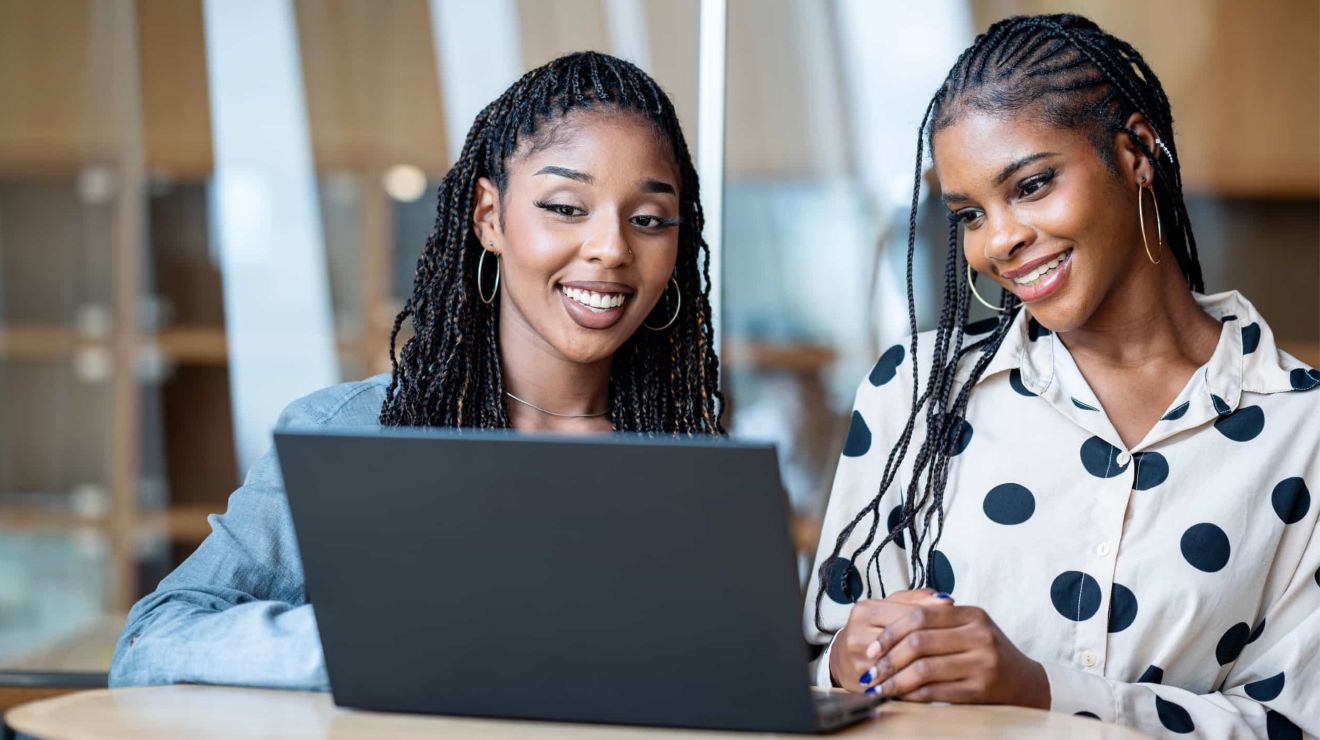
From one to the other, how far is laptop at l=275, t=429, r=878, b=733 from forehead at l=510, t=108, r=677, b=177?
697mm

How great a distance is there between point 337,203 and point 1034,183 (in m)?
2.16

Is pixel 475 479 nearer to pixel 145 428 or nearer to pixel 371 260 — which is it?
pixel 371 260

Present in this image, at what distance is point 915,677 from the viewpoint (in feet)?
4.25

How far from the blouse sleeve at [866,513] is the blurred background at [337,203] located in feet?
4.19

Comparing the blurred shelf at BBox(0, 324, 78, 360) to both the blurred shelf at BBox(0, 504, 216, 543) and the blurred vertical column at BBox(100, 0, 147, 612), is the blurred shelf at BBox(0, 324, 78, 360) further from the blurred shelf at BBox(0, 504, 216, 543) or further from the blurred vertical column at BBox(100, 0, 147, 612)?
the blurred shelf at BBox(0, 504, 216, 543)

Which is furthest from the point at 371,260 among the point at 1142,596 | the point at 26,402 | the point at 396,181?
the point at 1142,596

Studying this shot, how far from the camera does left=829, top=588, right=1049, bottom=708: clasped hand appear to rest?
130 centimetres

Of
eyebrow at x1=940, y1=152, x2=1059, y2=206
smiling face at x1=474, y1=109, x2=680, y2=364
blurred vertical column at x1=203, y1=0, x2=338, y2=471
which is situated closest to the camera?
eyebrow at x1=940, y1=152, x2=1059, y2=206

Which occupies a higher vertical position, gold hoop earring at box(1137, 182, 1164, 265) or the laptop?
gold hoop earring at box(1137, 182, 1164, 265)

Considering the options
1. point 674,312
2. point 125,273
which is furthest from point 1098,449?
point 125,273

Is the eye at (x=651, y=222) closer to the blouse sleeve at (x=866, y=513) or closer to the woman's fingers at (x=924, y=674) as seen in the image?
the blouse sleeve at (x=866, y=513)

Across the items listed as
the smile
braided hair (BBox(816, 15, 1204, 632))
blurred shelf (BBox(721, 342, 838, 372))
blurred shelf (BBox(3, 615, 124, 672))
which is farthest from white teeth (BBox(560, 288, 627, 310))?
blurred shelf (BBox(721, 342, 838, 372))

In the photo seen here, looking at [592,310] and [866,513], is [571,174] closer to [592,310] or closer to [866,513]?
[592,310]

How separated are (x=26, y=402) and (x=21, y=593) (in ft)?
1.52
